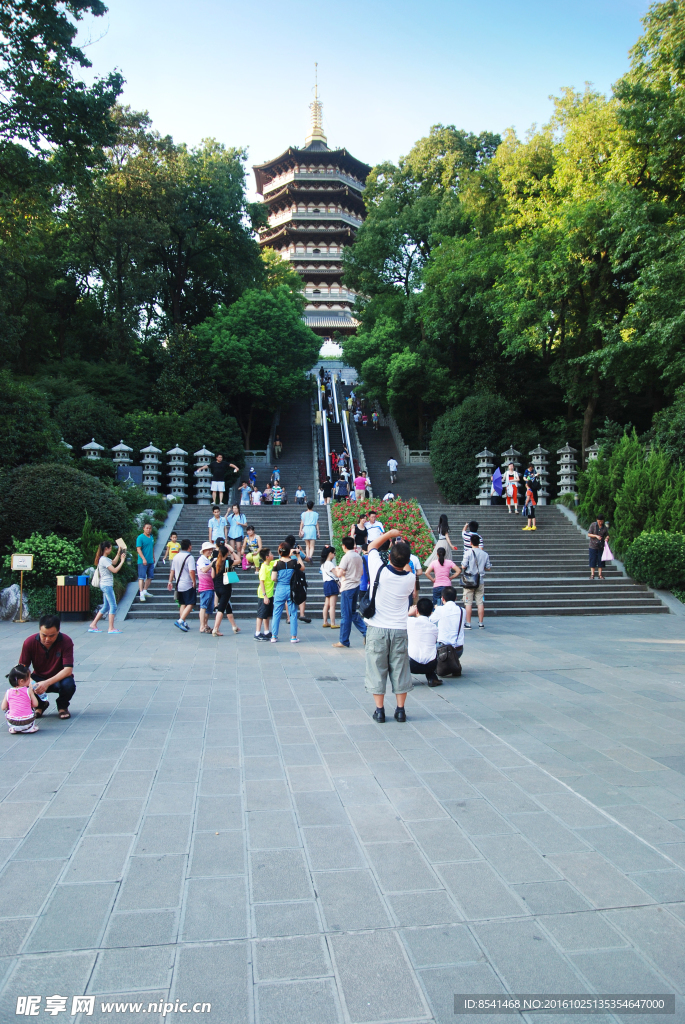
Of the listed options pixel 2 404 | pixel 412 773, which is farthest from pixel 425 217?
pixel 412 773

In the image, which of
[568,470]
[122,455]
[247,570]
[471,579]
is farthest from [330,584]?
[122,455]

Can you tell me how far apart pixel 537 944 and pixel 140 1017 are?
1.74 meters

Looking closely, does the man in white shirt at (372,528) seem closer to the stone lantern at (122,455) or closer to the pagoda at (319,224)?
the stone lantern at (122,455)

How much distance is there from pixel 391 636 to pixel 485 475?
686 inches

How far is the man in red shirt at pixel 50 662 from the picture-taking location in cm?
624

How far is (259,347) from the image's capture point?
3055 cm

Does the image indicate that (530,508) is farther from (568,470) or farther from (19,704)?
(19,704)

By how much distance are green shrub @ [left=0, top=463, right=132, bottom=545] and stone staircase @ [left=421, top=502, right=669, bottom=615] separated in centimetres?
854

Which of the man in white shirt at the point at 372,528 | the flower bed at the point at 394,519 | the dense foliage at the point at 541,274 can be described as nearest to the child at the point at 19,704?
the man in white shirt at the point at 372,528

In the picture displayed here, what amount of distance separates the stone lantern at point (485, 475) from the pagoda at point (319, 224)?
3494cm

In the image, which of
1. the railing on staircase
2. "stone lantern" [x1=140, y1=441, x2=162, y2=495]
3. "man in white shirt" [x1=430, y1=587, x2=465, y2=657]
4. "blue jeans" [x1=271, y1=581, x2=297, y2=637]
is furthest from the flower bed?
the railing on staircase

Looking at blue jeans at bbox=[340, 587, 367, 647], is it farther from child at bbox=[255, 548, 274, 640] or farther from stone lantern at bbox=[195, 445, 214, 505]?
stone lantern at bbox=[195, 445, 214, 505]

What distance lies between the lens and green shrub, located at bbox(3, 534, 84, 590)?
512 inches

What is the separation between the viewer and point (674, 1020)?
258cm
